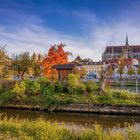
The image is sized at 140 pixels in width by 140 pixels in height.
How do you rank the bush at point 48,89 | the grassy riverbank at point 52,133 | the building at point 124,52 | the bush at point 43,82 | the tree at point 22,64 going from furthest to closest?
the building at point 124,52 < the tree at point 22,64 < the bush at point 43,82 < the bush at point 48,89 < the grassy riverbank at point 52,133

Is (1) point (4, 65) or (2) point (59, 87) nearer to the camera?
(2) point (59, 87)

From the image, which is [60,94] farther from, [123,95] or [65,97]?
[123,95]

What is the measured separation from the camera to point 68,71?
48.3 m

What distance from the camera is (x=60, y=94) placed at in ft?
127

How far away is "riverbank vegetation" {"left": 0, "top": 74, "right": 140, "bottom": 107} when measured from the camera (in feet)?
117

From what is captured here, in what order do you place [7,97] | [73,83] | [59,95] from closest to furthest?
[59,95] → [7,97] → [73,83]

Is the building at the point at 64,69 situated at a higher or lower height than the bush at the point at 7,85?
higher

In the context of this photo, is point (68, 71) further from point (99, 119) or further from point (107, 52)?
point (107, 52)

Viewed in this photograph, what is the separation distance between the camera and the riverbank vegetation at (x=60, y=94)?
117 ft

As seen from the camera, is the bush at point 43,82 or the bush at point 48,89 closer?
the bush at point 48,89

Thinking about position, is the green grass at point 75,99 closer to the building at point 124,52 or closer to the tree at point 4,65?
the tree at point 4,65

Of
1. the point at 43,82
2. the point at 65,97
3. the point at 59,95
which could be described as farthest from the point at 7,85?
the point at 65,97

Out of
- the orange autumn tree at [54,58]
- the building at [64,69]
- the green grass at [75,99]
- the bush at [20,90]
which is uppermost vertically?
the orange autumn tree at [54,58]

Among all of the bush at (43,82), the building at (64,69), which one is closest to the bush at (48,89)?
the bush at (43,82)
